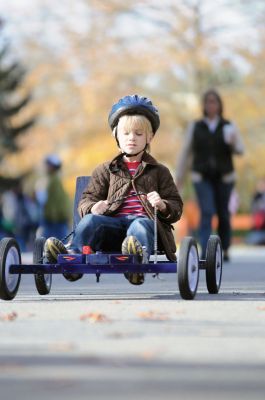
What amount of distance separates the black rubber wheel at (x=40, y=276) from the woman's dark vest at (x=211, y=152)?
5.46 meters

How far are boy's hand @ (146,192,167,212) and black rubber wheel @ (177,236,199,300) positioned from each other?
0.37m

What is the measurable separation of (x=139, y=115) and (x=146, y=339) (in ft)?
10.5

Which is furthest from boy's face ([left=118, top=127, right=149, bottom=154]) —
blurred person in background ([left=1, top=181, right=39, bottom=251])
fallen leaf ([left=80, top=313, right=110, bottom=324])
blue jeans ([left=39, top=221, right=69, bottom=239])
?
blurred person in background ([left=1, top=181, right=39, bottom=251])

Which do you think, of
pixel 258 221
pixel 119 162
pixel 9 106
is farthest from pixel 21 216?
pixel 9 106

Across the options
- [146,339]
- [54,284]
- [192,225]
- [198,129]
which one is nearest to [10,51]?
[192,225]

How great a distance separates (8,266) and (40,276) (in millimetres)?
872

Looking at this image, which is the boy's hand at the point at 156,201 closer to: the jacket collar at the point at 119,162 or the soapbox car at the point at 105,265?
the soapbox car at the point at 105,265

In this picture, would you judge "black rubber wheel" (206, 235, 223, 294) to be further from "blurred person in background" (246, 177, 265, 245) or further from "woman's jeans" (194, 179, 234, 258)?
"blurred person in background" (246, 177, 265, 245)

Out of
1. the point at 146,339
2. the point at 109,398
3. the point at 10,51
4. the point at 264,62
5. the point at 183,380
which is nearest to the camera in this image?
the point at 109,398

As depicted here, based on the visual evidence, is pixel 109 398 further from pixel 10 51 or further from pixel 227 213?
pixel 10 51

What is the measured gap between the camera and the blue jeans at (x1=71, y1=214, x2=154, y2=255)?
9000mm

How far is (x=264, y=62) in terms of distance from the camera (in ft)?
117

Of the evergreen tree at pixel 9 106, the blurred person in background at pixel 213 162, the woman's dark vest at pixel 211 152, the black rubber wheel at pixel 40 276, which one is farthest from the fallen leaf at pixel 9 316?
the evergreen tree at pixel 9 106

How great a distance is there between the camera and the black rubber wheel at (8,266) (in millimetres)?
8750
